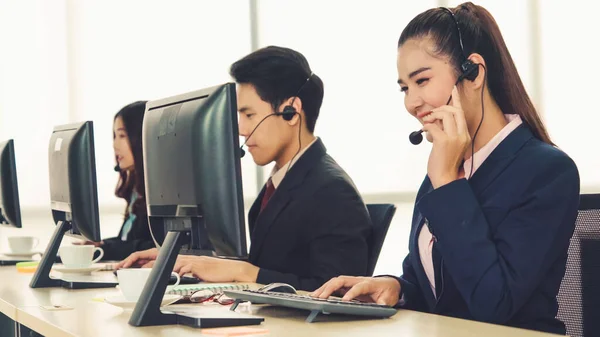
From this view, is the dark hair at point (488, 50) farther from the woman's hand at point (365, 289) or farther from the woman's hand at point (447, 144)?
the woman's hand at point (365, 289)

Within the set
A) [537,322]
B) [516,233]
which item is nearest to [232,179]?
[516,233]

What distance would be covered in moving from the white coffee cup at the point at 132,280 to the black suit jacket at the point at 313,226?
Result: 0.56m

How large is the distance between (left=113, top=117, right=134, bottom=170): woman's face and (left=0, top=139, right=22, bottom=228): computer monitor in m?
0.53

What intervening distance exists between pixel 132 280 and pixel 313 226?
2.44 feet

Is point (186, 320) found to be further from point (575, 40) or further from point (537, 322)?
point (575, 40)

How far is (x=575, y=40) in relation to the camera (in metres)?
4.16

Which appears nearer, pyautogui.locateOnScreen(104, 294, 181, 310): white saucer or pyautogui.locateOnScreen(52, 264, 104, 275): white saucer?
pyautogui.locateOnScreen(104, 294, 181, 310): white saucer

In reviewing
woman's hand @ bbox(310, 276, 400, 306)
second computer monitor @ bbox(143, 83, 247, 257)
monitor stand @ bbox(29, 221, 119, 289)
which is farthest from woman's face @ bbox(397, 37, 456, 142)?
monitor stand @ bbox(29, 221, 119, 289)

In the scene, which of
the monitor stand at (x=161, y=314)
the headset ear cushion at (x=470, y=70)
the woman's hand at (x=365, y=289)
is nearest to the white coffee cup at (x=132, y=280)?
the monitor stand at (x=161, y=314)

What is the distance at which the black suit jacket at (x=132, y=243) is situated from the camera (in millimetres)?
3123

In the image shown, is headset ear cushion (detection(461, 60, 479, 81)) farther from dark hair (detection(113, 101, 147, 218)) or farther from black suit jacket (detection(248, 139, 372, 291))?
dark hair (detection(113, 101, 147, 218))

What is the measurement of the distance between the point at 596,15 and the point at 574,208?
114 inches

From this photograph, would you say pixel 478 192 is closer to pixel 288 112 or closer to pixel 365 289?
pixel 365 289

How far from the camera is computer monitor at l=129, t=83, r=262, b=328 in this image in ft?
4.57
